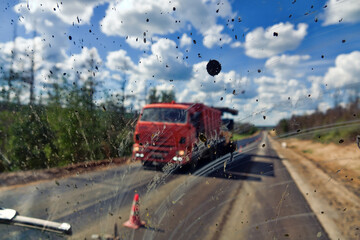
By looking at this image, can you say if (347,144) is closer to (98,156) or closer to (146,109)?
(146,109)

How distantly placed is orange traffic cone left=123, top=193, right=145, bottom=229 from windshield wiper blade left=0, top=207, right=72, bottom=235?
279 mm

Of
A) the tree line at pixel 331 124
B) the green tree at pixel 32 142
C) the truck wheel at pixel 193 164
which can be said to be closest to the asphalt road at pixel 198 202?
the truck wheel at pixel 193 164

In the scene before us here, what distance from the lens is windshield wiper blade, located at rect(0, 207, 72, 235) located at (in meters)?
1.07

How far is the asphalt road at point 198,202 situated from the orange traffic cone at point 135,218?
0.02 metres

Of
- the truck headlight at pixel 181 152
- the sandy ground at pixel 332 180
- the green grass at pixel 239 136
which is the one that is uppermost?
the green grass at pixel 239 136

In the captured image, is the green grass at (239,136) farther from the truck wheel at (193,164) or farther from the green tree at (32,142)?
the green tree at (32,142)

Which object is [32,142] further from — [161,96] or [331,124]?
[331,124]

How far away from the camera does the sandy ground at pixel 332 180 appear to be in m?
0.80

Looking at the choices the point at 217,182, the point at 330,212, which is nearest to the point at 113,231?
the point at 217,182

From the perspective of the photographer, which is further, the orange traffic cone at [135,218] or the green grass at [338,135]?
the orange traffic cone at [135,218]

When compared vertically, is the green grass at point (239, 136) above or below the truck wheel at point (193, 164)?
above

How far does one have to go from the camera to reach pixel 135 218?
1.06m

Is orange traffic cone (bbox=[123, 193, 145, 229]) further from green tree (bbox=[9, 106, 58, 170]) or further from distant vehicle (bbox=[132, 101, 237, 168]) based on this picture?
green tree (bbox=[9, 106, 58, 170])

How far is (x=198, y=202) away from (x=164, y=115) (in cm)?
42
